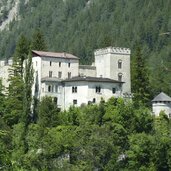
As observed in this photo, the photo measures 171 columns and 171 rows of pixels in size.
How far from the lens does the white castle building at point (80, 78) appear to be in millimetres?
64019

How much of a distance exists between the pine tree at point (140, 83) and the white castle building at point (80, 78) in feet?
2.77

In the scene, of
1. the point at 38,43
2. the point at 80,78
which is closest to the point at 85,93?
the point at 80,78

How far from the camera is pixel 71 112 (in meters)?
60.4

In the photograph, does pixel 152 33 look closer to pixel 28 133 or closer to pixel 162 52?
pixel 162 52

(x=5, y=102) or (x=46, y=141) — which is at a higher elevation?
(x=5, y=102)

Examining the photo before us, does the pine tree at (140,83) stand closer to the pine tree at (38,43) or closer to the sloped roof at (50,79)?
the sloped roof at (50,79)

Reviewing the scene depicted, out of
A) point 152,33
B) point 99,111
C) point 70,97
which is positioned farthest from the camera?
point 152,33

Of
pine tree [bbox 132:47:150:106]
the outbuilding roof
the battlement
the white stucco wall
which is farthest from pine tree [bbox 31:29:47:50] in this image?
pine tree [bbox 132:47:150:106]

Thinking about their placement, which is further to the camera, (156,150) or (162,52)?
(162,52)

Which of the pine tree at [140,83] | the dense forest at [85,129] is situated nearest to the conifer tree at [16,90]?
the dense forest at [85,129]

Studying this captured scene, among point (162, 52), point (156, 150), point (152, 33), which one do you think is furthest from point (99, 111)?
point (152, 33)

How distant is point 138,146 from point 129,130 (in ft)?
11.5

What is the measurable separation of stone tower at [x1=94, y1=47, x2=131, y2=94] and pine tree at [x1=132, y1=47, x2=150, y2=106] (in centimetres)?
82

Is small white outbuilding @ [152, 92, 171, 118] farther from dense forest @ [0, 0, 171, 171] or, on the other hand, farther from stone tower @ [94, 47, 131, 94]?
stone tower @ [94, 47, 131, 94]
